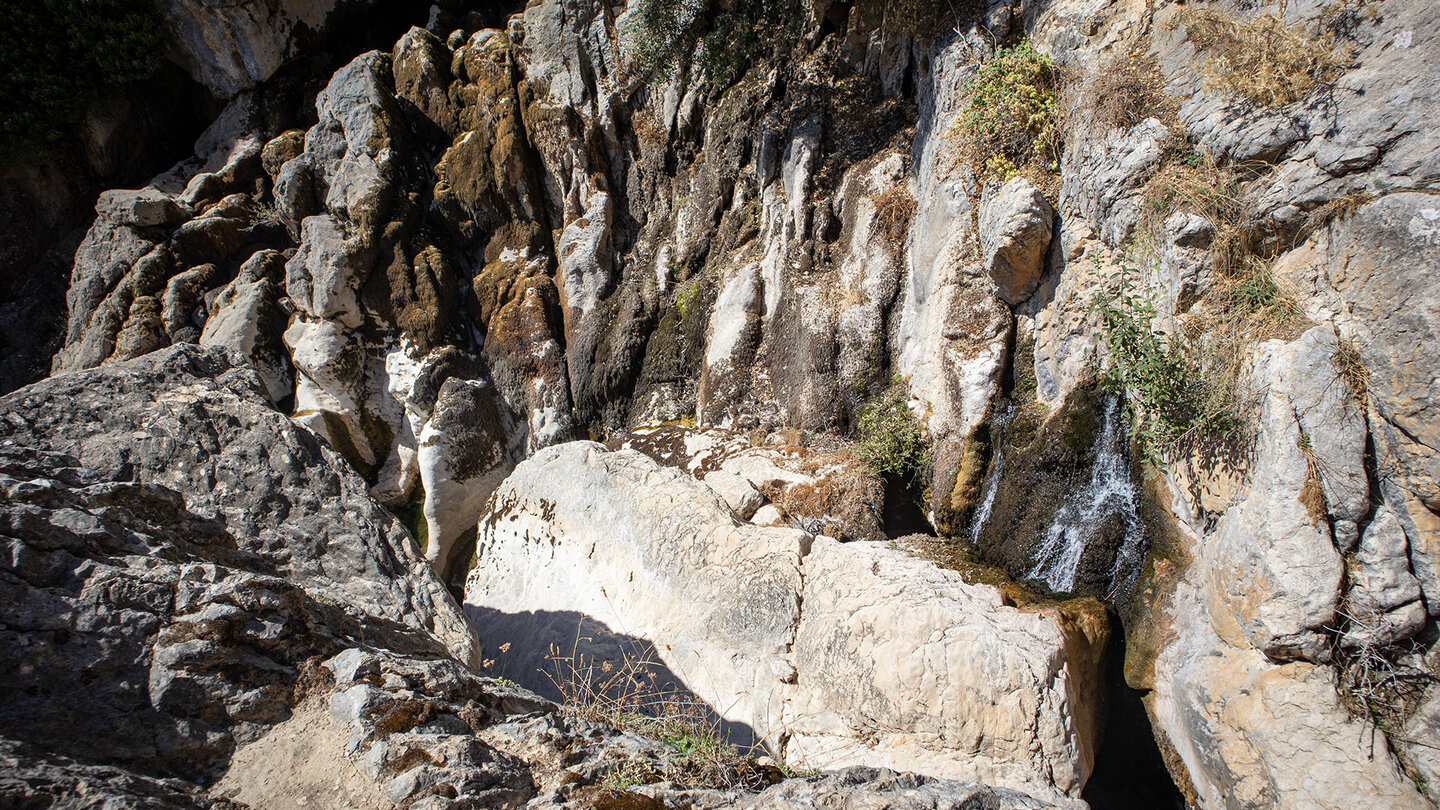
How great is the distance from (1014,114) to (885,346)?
3.14m

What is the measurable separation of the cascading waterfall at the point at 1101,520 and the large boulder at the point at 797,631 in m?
0.68

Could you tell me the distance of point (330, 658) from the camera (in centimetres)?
287

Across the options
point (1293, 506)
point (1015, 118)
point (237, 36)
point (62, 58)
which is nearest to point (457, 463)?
point (1015, 118)

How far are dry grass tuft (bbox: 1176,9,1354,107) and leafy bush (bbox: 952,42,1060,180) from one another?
4.96 feet

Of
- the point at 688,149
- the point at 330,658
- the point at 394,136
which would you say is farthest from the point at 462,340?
the point at 330,658

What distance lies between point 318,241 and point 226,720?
1108 cm

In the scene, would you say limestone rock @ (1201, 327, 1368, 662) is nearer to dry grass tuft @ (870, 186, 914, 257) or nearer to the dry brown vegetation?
the dry brown vegetation

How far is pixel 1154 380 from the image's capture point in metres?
4.93

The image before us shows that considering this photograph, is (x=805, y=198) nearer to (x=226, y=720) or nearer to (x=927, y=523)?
(x=927, y=523)

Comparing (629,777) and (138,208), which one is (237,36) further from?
(629,777)

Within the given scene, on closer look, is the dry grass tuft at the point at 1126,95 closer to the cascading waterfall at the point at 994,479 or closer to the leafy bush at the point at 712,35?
the cascading waterfall at the point at 994,479

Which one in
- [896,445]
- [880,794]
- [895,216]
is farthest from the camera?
[895,216]

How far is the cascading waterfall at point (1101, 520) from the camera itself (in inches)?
215

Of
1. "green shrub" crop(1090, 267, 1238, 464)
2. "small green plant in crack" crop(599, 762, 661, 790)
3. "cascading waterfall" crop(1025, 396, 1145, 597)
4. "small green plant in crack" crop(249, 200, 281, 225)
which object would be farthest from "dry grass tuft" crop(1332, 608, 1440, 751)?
"small green plant in crack" crop(249, 200, 281, 225)
